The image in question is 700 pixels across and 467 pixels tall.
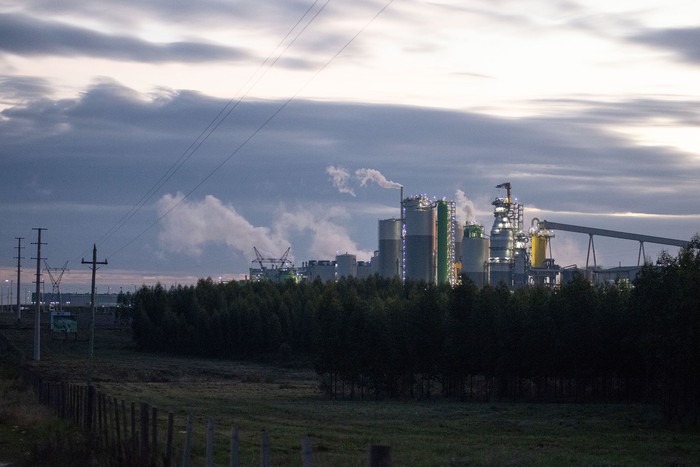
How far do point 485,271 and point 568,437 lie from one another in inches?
4691

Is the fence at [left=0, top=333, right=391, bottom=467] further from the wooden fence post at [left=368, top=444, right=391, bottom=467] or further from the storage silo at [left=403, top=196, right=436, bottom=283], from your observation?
the storage silo at [left=403, top=196, right=436, bottom=283]

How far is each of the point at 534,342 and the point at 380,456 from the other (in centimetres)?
Result: 6568

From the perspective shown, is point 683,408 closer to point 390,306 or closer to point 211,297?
point 390,306

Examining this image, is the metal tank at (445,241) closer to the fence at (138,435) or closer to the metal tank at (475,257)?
the metal tank at (475,257)

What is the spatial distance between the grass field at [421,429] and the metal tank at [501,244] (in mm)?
73694

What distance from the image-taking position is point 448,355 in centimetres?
7725

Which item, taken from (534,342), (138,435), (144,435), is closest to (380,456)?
(144,435)

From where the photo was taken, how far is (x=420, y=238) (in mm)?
162000

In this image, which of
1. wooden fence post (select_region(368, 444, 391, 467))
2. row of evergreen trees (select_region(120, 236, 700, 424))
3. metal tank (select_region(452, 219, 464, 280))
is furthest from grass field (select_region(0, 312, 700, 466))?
metal tank (select_region(452, 219, 464, 280))

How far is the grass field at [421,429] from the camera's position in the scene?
89.4 feet

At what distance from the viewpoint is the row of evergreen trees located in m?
50.8

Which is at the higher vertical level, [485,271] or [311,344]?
[485,271]

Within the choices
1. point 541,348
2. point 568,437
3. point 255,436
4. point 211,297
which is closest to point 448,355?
point 541,348

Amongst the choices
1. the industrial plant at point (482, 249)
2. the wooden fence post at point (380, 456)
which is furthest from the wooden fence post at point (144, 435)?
the industrial plant at point (482, 249)
